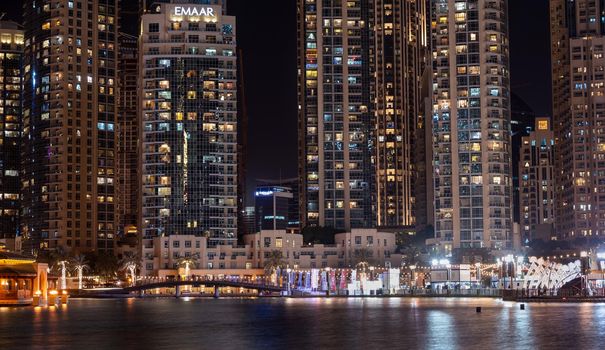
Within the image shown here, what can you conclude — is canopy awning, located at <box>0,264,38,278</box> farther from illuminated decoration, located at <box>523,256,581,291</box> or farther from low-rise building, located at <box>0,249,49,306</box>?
illuminated decoration, located at <box>523,256,581,291</box>

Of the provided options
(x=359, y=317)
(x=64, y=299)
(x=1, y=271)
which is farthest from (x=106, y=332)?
(x=64, y=299)

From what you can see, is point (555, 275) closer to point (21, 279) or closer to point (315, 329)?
point (315, 329)

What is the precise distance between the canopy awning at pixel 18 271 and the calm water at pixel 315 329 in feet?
18.3

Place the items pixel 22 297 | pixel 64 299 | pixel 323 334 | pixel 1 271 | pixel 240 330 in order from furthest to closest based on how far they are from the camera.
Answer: pixel 64 299 → pixel 22 297 → pixel 1 271 → pixel 240 330 → pixel 323 334

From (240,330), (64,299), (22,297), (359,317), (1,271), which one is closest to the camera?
(240,330)

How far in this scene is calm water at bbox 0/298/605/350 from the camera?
91750 millimetres

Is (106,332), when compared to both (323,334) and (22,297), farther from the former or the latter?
(22,297)

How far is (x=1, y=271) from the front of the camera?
502ft

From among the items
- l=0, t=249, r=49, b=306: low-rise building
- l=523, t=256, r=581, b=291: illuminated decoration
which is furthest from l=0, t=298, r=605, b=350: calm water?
l=523, t=256, r=581, b=291: illuminated decoration

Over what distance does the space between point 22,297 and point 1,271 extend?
1553cm

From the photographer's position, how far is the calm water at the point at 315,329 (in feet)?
301

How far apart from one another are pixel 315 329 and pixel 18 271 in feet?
200

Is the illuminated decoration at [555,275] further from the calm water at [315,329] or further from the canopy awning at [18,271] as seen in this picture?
the canopy awning at [18,271]

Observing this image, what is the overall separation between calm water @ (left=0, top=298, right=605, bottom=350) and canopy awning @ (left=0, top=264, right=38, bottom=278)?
5.58 metres
